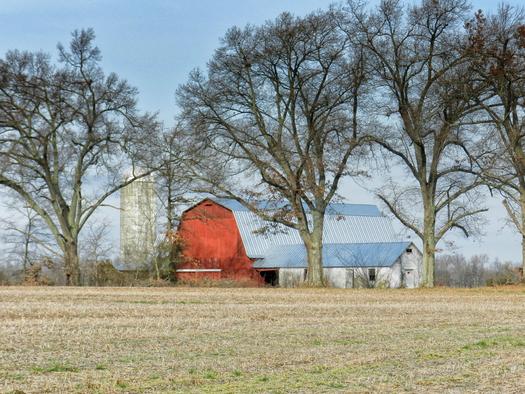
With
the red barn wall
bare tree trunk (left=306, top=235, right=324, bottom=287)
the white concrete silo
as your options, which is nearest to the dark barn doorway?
the red barn wall

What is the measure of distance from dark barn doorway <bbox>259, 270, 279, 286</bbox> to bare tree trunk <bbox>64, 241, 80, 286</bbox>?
20.3 m

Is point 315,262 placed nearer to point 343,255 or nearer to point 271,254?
point 343,255

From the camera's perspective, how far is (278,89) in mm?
49969

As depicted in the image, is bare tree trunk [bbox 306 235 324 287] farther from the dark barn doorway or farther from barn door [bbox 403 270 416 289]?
the dark barn doorway

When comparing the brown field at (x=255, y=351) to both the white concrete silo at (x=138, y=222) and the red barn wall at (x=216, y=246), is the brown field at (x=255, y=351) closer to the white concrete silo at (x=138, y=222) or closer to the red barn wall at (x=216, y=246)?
the white concrete silo at (x=138, y=222)

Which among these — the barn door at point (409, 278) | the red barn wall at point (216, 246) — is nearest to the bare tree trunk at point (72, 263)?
the red barn wall at point (216, 246)

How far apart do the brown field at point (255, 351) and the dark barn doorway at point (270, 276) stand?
47846 mm

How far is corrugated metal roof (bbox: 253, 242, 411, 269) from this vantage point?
67.8m

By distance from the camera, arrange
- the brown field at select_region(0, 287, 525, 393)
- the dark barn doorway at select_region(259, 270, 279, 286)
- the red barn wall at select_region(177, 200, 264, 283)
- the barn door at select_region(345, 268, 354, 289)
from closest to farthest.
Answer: the brown field at select_region(0, 287, 525, 393), the barn door at select_region(345, 268, 354, 289), the red barn wall at select_region(177, 200, 264, 283), the dark barn doorway at select_region(259, 270, 279, 286)

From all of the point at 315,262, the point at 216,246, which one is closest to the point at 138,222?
the point at 216,246

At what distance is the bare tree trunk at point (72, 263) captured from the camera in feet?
180

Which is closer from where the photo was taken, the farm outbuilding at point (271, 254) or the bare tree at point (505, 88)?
the bare tree at point (505, 88)

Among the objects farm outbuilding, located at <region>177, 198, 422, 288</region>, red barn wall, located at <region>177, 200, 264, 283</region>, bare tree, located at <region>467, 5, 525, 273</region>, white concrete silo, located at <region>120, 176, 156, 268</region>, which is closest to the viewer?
bare tree, located at <region>467, 5, 525, 273</region>

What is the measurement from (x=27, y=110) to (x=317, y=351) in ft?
138
